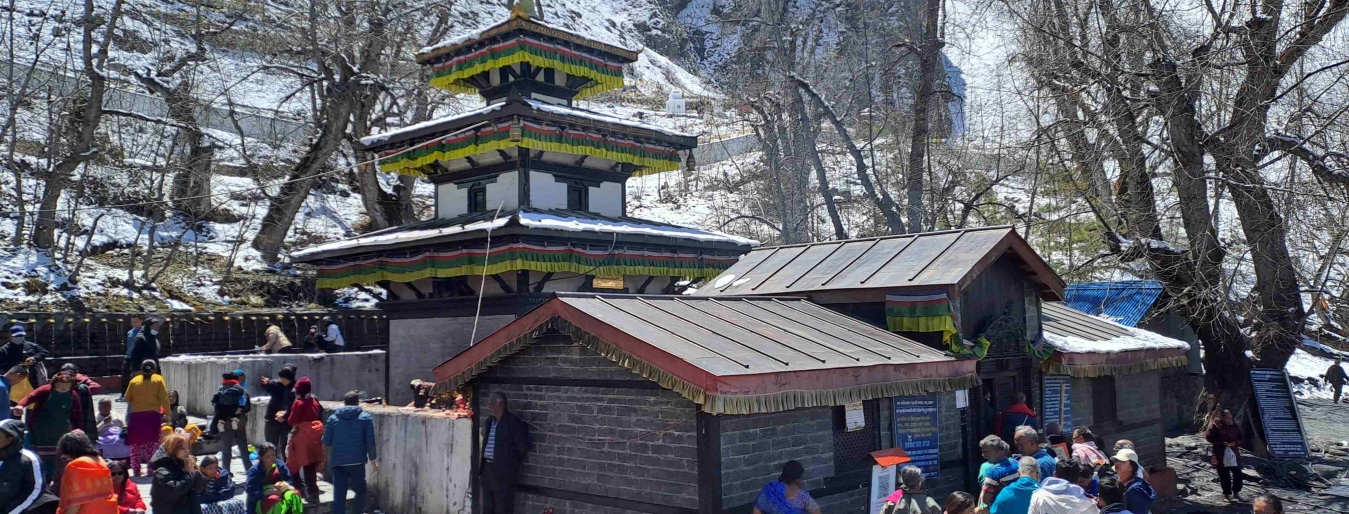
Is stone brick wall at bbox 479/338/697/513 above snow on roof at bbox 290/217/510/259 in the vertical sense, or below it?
below

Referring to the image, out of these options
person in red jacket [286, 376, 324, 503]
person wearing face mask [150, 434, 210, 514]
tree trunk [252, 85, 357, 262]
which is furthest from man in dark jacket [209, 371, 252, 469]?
tree trunk [252, 85, 357, 262]

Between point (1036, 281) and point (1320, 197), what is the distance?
567cm

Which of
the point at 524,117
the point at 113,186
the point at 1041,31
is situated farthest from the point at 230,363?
the point at 113,186

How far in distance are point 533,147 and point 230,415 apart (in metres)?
7.61

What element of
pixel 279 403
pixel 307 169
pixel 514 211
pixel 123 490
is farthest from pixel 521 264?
pixel 307 169

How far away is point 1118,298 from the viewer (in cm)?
2311

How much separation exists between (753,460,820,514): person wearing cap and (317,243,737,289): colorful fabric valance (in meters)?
8.55

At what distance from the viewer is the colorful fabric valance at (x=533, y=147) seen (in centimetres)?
1845

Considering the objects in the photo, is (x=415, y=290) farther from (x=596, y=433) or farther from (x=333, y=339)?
(x=596, y=433)

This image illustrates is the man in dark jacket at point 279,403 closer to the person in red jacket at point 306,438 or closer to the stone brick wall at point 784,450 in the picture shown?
the person in red jacket at point 306,438

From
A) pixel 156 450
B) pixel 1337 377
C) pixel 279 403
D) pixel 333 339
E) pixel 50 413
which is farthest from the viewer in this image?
pixel 1337 377

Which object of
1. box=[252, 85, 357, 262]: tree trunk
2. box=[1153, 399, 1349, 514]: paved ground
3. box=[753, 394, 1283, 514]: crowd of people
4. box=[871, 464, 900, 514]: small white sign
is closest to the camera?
box=[753, 394, 1283, 514]: crowd of people

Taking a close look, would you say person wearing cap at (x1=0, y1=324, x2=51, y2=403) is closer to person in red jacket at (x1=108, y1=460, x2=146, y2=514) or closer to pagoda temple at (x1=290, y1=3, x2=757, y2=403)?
pagoda temple at (x1=290, y1=3, x2=757, y2=403)

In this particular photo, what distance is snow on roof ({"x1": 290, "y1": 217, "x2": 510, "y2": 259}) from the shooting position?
17312 millimetres
